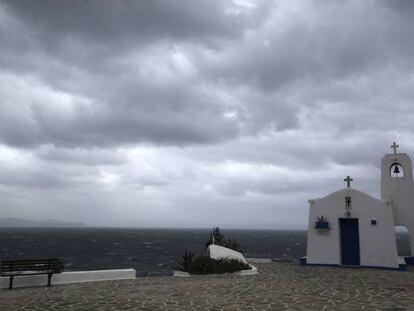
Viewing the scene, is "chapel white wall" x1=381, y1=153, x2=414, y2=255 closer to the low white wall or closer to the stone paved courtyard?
the stone paved courtyard

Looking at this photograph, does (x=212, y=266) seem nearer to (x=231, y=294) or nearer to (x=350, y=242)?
(x=231, y=294)

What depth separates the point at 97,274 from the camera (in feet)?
46.9

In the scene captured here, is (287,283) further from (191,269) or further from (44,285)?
(44,285)

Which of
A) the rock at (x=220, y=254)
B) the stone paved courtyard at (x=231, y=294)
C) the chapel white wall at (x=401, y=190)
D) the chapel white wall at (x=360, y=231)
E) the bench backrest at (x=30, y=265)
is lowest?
the stone paved courtyard at (x=231, y=294)

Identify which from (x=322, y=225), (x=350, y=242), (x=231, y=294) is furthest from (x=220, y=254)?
(x=350, y=242)

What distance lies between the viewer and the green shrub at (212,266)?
1620 cm

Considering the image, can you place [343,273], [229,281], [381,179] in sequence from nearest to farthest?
[229,281] < [343,273] < [381,179]

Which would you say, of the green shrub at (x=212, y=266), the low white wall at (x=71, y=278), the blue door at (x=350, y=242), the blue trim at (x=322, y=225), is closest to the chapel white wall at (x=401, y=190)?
the blue door at (x=350, y=242)

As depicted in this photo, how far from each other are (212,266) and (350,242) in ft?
22.9

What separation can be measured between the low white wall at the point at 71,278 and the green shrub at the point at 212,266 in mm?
2608

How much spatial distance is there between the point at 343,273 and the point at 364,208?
3811mm

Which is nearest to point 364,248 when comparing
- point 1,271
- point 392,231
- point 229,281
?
point 392,231

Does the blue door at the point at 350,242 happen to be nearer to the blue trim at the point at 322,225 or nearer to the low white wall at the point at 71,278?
the blue trim at the point at 322,225

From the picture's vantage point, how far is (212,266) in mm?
16281
